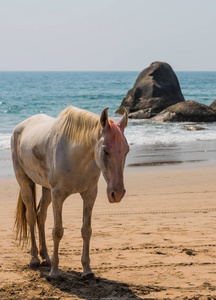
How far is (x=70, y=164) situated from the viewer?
4.26m

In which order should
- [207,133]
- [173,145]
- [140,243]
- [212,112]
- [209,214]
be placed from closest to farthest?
[140,243], [209,214], [173,145], [207,133], [212,112]

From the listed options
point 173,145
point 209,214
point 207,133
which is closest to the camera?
point 209,214

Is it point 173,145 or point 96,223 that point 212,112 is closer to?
point 173,145

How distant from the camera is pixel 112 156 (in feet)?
12.4

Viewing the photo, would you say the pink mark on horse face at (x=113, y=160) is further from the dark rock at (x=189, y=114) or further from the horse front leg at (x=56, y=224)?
the dark rock at (x=189, y=114)

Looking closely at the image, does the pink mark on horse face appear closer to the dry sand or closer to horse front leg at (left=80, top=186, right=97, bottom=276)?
horse front leg at (left=80, top=186, right=97, bottom=276)

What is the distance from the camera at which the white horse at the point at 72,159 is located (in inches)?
150

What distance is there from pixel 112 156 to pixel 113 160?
0.03 m

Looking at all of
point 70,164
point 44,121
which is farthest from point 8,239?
point 70,164

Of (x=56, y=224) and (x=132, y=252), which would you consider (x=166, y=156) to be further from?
(x=56, y=224)

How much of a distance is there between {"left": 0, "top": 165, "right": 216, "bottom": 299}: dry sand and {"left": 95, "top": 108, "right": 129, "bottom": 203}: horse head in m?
1.06

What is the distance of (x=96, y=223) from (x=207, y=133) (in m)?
14.0

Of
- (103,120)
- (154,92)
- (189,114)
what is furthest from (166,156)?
(154,92)

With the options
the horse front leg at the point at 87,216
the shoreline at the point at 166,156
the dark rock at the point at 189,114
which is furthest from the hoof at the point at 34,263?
the dark rock at the point at 189,114
